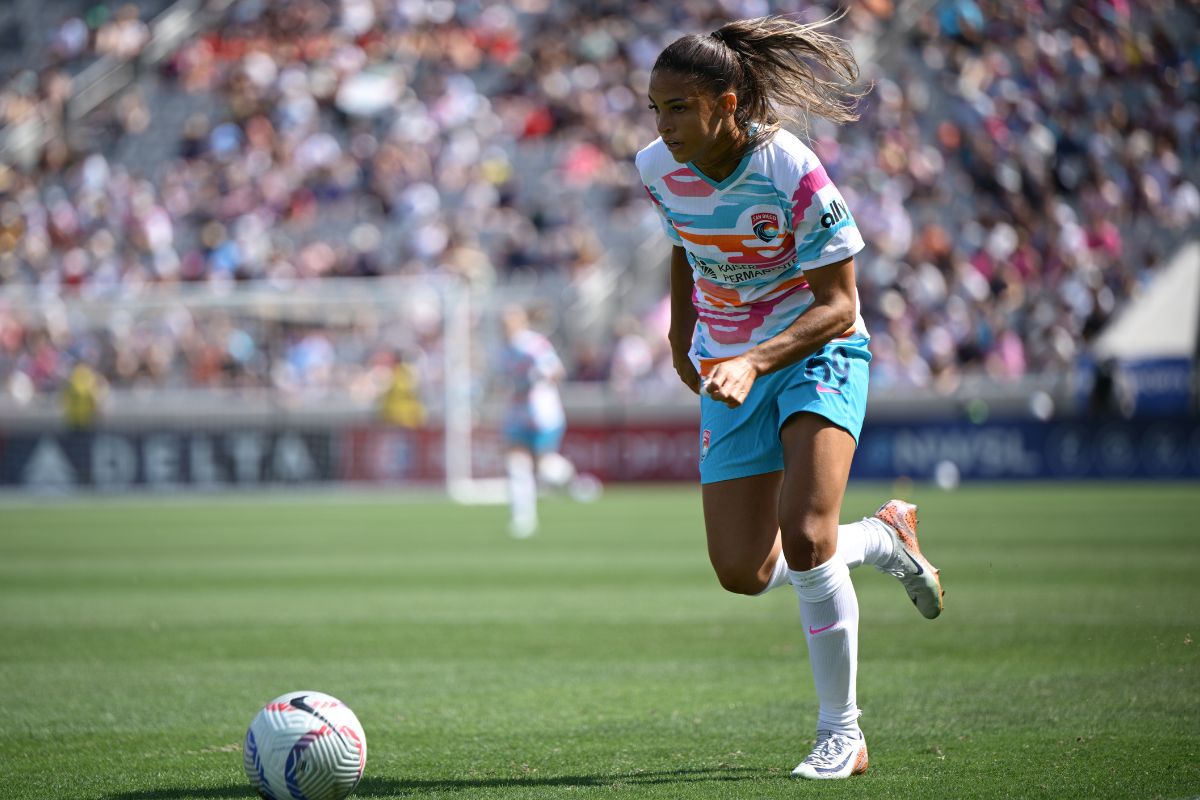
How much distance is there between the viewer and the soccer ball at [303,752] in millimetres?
4938

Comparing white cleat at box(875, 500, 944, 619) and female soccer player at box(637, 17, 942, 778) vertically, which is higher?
female soccer player at box(637, 17, 942, 778)

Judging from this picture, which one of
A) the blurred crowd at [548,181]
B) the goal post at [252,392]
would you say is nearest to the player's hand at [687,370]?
the blurred crowd at [548,181]

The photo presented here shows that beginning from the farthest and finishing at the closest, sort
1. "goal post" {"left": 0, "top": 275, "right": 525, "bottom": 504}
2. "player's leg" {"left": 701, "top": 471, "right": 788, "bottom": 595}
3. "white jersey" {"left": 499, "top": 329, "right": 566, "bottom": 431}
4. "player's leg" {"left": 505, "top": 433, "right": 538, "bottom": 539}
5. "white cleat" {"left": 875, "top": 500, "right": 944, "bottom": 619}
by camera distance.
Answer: "goal post" {"left": 0, "top": 275, "right": 525, "bottom": 504}, "white jersey" {"left": 499, "top": 329, "right": 566, "bottom": 431}, "player's leg" {"left": 505, "top": 433, "right": 538, "bottom": 539}, "white cleat" {"left": 875, "top": 500, "right": 944, "bottom": 619}, "player's leg" {"left": 701, "top": 471, "right": 788, "bottom": 595}

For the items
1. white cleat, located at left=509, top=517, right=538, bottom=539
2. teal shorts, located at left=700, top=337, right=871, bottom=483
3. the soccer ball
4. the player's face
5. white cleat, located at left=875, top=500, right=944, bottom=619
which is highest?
the player's face

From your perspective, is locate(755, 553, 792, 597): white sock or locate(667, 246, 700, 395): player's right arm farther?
locate(667, 246, 700, 395): player's right arm

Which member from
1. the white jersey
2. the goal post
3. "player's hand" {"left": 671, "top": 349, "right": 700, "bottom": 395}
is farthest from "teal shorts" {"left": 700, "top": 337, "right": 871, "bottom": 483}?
the goal post

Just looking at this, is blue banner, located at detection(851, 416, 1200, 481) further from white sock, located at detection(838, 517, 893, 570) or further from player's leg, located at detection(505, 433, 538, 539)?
white sock, located at detection(838, 517, 893, 570)

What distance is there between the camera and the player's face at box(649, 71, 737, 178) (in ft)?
17.6

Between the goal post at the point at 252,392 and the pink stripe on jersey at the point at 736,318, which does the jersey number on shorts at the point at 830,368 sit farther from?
the goal post at the point at 252,392

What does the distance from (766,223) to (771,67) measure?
23.7 inches

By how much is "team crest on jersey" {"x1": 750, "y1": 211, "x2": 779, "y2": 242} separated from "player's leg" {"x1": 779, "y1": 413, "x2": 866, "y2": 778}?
66 centimetres

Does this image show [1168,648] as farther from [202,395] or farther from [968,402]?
[202,395]

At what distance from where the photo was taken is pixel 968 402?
2583cm

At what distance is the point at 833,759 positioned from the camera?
5.36 m
